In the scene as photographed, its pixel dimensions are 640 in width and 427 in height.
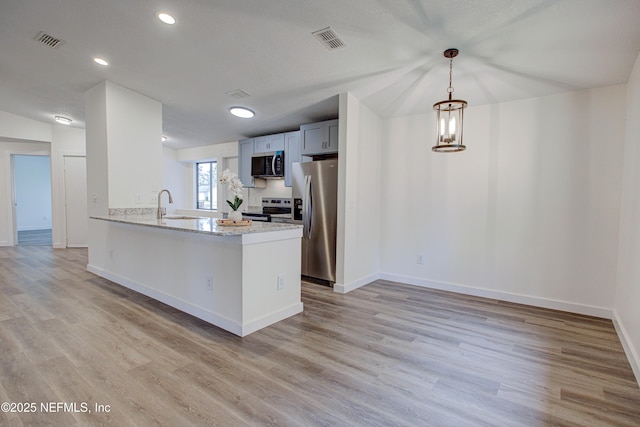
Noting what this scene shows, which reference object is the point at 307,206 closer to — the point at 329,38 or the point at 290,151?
the point at 290,151

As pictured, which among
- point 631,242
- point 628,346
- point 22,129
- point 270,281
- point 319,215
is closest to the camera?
point 628,346

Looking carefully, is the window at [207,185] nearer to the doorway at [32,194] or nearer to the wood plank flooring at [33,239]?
the wood plank flooring at [33,239]

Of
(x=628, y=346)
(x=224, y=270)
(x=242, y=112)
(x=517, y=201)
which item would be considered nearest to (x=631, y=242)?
(x=628, y=346)

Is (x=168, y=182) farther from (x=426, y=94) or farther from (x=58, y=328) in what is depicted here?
(x=426, y=94)

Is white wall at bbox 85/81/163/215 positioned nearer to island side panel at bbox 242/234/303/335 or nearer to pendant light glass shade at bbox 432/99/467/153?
island side panel at bbox 242/234/303/335

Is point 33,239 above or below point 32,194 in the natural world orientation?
below

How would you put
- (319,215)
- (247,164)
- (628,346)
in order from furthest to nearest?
(247,164) → (319,215) → (628,346)

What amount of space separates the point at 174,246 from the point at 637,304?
12.9 ft

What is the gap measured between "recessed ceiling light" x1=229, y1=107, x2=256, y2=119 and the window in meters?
2.73

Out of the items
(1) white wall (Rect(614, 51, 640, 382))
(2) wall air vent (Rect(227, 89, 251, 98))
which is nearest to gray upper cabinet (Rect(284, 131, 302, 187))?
(2) wall air vent (Rect(227, 89, 251, 98))

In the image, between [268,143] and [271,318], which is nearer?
[271,318]

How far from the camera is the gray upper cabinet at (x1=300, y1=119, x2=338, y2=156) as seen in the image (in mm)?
4293

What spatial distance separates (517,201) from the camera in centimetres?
351

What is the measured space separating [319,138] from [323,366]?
3.18 meters
